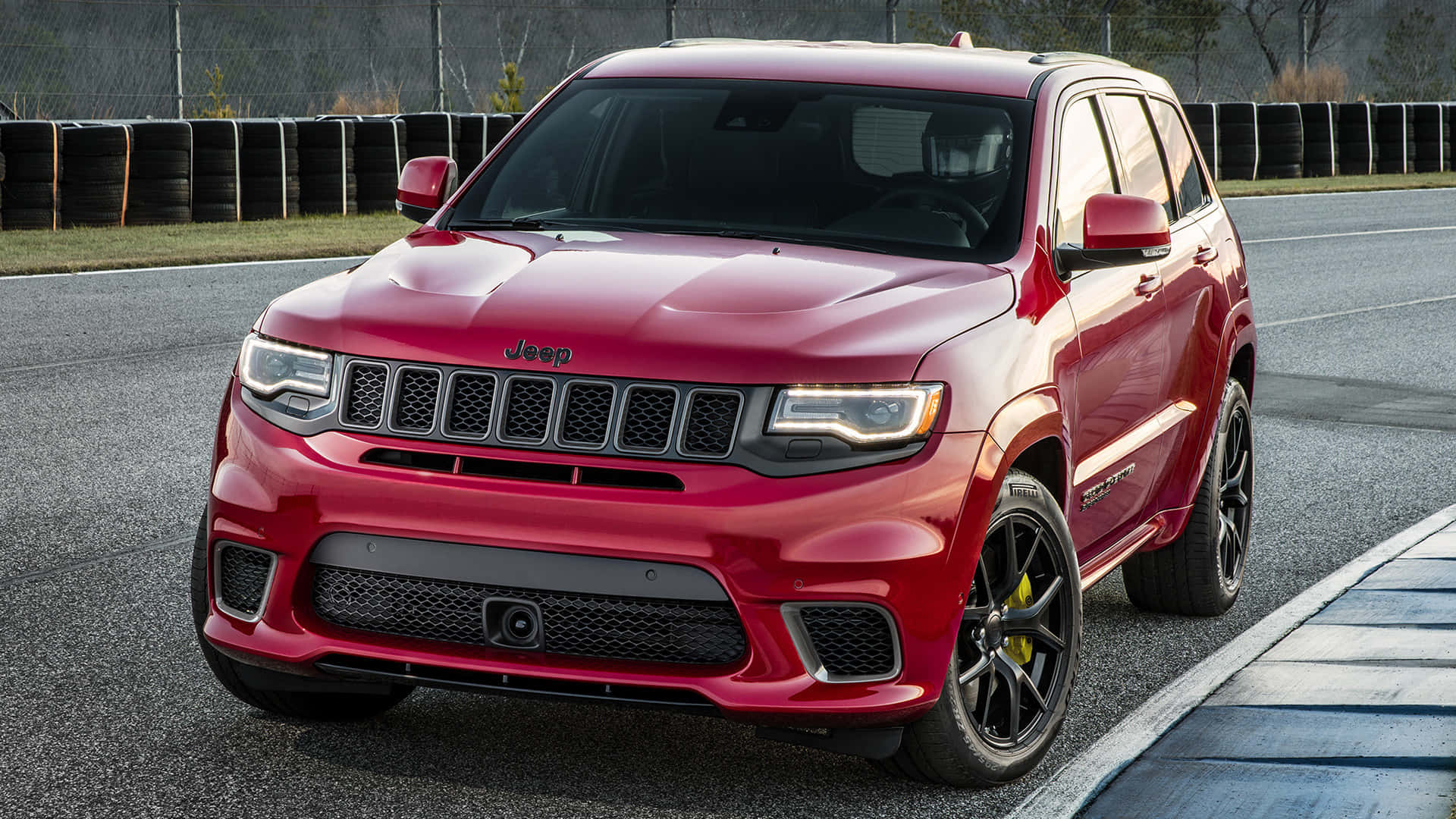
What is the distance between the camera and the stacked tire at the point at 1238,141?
30.7 m

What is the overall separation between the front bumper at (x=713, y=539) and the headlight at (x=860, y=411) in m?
0.07

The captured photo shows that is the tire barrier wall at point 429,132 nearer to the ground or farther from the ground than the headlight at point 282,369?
nearer to the ground

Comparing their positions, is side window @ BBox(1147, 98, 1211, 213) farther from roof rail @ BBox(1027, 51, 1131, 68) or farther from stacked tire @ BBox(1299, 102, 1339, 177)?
stacked tire @ BBox(1299, 102, 1339, 177)

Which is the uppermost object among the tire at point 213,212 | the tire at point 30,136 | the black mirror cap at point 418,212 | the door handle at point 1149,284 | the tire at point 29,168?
the black mirror cap at point 418,212

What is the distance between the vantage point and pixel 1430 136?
33406 millimetres

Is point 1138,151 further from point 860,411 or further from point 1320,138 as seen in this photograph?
point 1320,138

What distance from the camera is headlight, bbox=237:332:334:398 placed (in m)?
4.29

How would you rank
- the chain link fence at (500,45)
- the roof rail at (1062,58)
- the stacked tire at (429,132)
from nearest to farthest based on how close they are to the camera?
the roof rail at (1062,58)
the stacked tire at (429,132)
the chain link fence at (500,45)

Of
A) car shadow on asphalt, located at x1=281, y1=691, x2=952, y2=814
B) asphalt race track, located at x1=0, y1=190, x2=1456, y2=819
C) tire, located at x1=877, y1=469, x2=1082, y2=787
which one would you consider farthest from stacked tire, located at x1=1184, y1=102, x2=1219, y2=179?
car shadow on asphalt, located at x1=281, y1=691, x2=952, y2=814

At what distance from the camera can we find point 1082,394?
4945 mm

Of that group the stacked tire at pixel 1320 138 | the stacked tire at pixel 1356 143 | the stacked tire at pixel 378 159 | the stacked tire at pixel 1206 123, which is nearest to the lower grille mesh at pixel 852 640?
the stacked tire at pixel 378 159

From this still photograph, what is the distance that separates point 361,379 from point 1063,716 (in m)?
1.95

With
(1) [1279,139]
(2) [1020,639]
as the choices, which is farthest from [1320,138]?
(2) [1020,639]

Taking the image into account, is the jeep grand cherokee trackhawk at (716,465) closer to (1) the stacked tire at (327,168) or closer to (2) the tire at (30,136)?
(2) the tire at (30,136)
